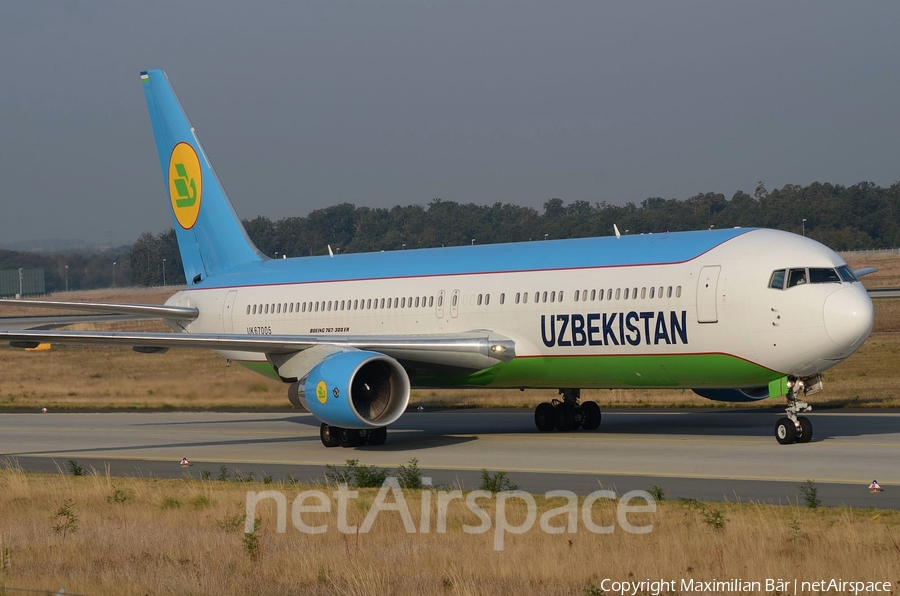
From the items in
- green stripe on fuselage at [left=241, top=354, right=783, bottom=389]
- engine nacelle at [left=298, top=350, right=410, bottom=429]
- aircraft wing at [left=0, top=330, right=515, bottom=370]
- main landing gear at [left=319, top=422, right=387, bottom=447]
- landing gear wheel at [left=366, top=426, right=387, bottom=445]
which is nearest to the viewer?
green stripe on fuselage at [left=241, top=354, right=783, bottom=389]

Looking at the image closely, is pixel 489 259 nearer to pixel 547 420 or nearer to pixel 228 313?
pixel 547 420

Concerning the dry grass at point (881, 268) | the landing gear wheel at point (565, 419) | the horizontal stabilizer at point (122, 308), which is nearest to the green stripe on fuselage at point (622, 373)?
the landing gear wheel at point (565, 419)

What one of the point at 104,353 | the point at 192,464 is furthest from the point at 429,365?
the point at 104,353

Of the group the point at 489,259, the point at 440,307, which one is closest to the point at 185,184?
the point at 440,307

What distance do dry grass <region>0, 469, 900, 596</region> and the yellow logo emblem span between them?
17.9 metres

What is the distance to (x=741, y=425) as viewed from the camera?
83.1 ft

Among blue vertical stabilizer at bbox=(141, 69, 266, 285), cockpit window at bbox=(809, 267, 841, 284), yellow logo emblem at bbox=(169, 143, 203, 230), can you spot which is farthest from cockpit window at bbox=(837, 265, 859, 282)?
yellow logo emblem at bbox=(169, 143, 203, 230)

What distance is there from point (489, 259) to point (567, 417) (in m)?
4.04

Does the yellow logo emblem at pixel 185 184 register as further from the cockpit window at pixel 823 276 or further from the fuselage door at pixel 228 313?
the cockpit window at pixel 823 276

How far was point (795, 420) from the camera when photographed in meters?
20.7

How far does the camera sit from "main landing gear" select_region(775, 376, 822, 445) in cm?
2066

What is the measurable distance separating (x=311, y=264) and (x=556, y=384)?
27.6 feet

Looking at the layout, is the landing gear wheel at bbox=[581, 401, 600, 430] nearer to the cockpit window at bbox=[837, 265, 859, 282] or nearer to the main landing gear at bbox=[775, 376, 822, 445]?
the main landing gear at bbox=[775, 376, 822, 445]

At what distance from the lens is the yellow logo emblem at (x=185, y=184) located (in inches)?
1251
